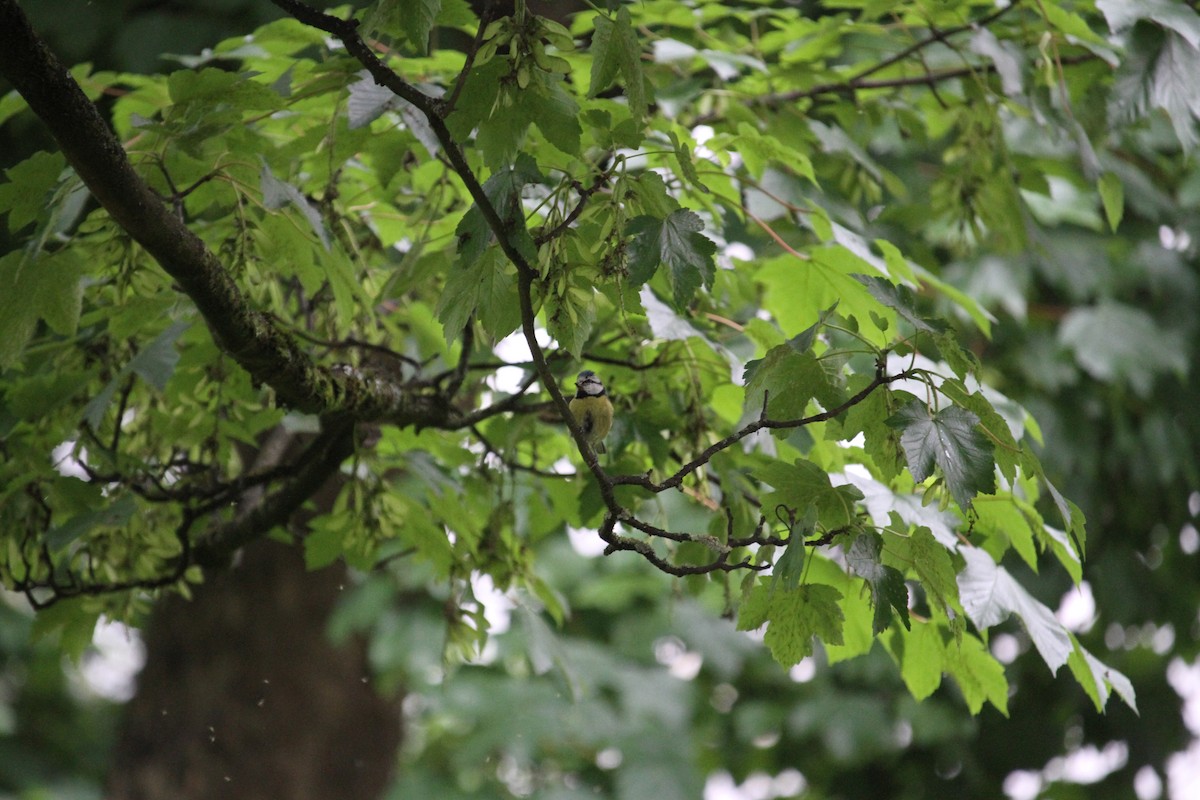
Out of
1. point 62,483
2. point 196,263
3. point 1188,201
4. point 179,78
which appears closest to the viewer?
point 196,263

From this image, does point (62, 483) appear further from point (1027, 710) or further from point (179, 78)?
point (1027, 710)

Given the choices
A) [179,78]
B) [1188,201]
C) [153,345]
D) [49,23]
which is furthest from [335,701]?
[1188,201]

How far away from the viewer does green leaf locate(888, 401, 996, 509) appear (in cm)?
157

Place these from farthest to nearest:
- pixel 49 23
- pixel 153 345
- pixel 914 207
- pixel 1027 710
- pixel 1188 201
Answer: pixel 1027 710
pixel 1188 201
pixel 49 23
pixel 914 207
pixel 153 345

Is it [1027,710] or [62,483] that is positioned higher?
[62,483]

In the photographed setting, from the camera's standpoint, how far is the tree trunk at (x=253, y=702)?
4750 mm

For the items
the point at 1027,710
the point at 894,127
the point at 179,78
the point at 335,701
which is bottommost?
the point at 1027,710

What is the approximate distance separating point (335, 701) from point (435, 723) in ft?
10.7

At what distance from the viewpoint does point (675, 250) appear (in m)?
1.62

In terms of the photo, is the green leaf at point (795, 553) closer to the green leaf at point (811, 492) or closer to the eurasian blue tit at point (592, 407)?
the green leaf at point (811, 492)

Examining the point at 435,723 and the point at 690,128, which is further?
the point at 435,723

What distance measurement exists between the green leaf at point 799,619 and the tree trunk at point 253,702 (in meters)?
3.42

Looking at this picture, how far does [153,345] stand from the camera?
2107 millimetres

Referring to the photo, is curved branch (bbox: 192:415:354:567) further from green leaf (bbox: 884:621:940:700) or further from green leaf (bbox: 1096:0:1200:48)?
green leaf (bbox: 1096:0:1200:48)
